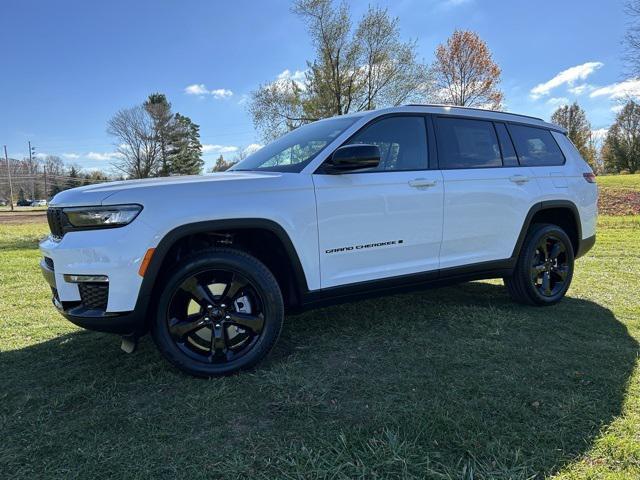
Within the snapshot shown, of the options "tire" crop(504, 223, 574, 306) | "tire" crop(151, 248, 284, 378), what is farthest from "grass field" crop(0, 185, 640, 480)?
"tire" crop(504, 223, 574, 306)

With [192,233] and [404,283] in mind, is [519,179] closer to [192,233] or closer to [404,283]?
[404,283]

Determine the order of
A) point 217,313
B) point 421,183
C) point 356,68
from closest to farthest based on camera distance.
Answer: point 217,313 < point 421,183 < point 356,68

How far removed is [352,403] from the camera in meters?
2.60

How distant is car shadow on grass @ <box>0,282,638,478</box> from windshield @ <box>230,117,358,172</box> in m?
1.38

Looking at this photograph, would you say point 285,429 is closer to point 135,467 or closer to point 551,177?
point 135,467

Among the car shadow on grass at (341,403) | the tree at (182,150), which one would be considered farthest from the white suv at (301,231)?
the tree at (182,150)

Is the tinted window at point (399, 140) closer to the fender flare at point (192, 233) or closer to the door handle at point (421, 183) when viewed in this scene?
the door handle at point (421, 183)

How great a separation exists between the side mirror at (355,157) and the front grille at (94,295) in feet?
5.41

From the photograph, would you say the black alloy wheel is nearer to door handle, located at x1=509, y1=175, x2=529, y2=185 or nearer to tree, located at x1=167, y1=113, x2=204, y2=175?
door handle, located at x1=509, y1=175, x2=529, y2=185

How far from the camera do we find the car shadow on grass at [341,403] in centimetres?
211

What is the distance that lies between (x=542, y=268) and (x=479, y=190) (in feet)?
4.06

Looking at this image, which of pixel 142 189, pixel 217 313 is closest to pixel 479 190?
pixel 217 313

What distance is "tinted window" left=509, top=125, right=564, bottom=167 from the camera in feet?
14.4

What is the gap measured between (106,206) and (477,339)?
9.11 feet
